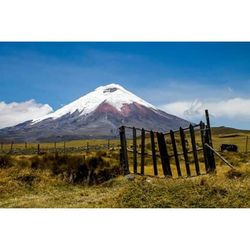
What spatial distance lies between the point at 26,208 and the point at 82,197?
2.61 meters

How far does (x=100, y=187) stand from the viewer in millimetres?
19016

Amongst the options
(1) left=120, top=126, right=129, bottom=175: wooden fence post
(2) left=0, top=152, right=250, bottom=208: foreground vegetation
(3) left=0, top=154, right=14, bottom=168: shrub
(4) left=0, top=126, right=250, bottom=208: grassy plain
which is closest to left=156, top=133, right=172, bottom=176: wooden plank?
(1) left=120, top=126, right=129, bottom=175: wooden fence post

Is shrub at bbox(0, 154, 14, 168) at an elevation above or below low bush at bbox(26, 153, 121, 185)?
above

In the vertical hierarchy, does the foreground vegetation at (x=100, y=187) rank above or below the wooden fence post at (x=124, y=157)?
below

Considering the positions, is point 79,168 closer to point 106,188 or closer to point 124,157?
point 124,157

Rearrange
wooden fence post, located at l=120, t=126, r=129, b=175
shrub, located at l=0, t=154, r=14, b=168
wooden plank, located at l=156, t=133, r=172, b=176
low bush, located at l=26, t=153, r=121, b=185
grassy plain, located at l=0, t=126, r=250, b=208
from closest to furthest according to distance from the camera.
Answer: grassy plain, located at l=0, t=126, r=250, b=208
wooden fence post, located at l=120, t=126, r=129, b=175
wooden plank, located at l=156, t=133, r=172, b=176
low bush, located at l=26, t=153, r=121, b=185
shrub, located at l=0, t=154, r=14, b=168

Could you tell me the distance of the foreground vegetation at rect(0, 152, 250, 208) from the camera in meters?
13.3

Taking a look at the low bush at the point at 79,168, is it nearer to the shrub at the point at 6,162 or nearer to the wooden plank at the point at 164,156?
the shrub at the point at 6,162

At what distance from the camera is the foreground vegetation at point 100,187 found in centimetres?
1330

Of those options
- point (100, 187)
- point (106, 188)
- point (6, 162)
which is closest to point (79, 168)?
point (100, 187)

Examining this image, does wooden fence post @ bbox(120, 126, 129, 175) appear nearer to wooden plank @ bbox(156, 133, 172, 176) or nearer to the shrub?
wooden plank @ bbox(156, 133, 172, 176)

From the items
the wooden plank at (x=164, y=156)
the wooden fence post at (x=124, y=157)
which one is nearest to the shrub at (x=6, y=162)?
the wooden fence post at (x=124, y=157)
